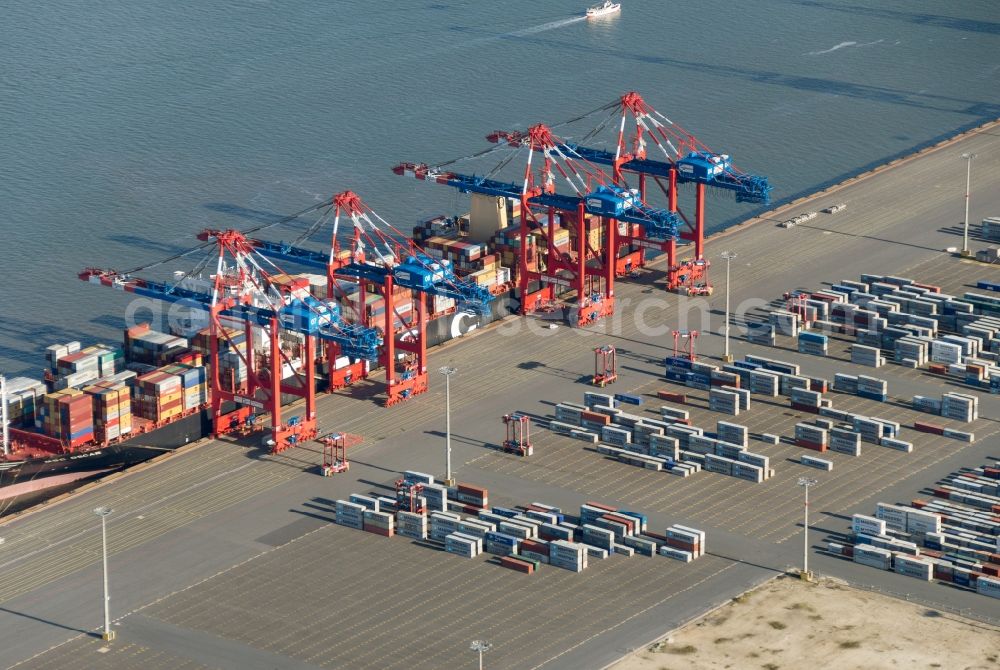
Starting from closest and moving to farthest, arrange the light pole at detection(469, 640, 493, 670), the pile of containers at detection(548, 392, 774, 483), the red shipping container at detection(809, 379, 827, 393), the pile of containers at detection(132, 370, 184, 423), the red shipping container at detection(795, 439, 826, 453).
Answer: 1. the light pole at detection(469, 640, 493, 670)
2. the pile of containers at detection(548, 392, 774, 483)
3. the red shipping container at detection(795, 439, 826, 453)
4. the pile of containers at detection(132, 370, 184, 423)
5. the red shipping container at detection(809, 379, 827, 393)

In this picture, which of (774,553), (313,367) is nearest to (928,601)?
(774,553)

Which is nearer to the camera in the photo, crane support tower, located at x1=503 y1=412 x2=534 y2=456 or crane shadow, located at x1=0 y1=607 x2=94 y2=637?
crane shadow, located at x1=0 y1=607 x2=94 y2=637

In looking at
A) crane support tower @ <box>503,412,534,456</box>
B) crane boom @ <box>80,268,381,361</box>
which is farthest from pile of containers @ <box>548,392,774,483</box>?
crane boom @ <box>80,268,381,361</box>

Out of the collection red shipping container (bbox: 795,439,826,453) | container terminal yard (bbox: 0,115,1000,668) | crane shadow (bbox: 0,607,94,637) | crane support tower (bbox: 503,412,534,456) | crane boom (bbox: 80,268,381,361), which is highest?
crane boom (bbox: 80,268,381,361)

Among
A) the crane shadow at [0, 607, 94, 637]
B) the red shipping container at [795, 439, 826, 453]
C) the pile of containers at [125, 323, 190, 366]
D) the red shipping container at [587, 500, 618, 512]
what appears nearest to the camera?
the crane shadow at [0, 607, 94, 637]

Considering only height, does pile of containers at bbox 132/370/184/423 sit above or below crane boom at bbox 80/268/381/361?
below

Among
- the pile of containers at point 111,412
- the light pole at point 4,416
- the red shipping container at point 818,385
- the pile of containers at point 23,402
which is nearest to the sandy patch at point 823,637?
the red shipping container at point 818,385

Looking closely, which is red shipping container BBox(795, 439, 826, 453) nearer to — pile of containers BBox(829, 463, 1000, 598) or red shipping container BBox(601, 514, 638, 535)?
pile of containers BBox(829, 463, 1000, 598)

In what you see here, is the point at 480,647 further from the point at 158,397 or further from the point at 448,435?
the point at 158,397

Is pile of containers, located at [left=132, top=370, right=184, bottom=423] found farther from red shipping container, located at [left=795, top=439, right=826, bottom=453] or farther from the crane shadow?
red shipping container, located at [left=795, top=439, right=826, bottom=453]
